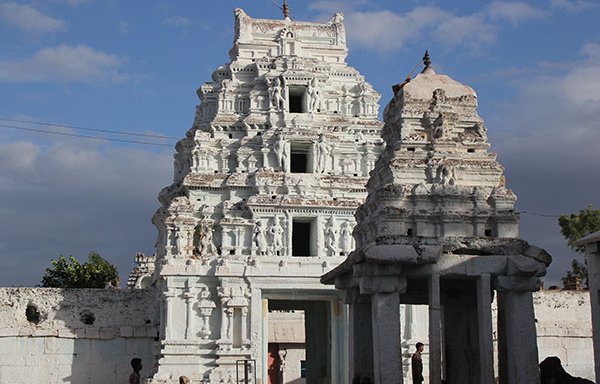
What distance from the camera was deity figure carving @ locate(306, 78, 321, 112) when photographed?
37.2 meters

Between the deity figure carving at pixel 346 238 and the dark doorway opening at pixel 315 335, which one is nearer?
the deity figure carving at pixel 346 238

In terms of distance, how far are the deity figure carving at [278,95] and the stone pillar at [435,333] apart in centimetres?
2024

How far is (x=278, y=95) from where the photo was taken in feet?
122

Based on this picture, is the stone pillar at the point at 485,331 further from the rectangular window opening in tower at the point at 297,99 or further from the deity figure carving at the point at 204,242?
the rectangular window opening in tower at the point at 297,99

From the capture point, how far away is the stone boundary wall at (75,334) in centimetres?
3456

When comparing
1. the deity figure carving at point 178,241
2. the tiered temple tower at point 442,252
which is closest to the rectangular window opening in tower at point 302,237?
the deity figure carving at point 178,241

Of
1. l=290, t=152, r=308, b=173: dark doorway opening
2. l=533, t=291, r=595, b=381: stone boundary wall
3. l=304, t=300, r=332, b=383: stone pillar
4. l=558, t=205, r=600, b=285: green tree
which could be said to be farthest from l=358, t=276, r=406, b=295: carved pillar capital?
l=558, t=205, r=600, b=285: green tree

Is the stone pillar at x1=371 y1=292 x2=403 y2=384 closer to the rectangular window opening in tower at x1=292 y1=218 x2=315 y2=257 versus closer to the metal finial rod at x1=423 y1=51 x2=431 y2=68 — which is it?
the metal finial rod at x1=423 y1=51 x2=431 y2=68

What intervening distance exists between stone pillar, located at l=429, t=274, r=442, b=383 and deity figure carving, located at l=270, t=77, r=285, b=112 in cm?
2024

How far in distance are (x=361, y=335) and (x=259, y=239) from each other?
14.5 meters

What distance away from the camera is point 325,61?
3881 centimetres

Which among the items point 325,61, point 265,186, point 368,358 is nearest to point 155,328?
point 265,186

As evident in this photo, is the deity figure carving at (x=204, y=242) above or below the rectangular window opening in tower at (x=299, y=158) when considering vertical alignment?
below

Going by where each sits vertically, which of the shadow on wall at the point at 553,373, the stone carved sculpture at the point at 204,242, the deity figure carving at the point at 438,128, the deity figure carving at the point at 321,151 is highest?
the deity figure carving at the point at 321,151
